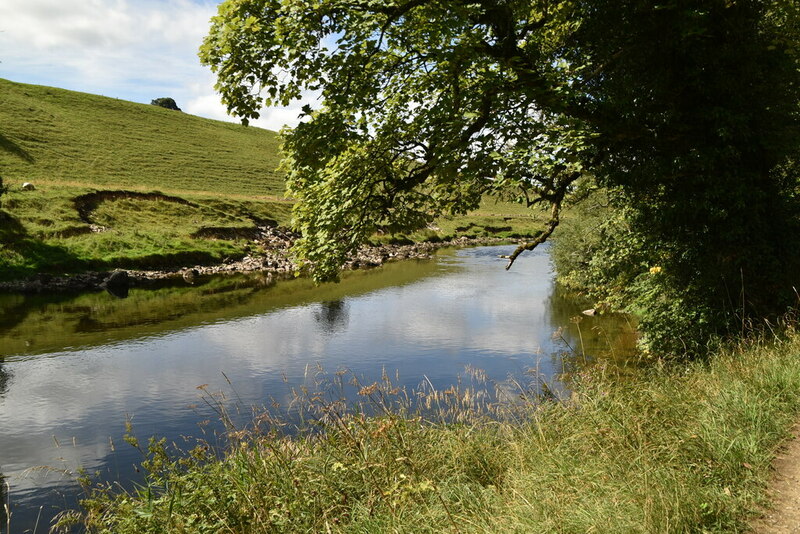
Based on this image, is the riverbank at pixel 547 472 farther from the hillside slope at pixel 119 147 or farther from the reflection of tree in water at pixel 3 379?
the hillside slope at pixel 119 147

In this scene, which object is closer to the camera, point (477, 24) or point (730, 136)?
point (730, 136)

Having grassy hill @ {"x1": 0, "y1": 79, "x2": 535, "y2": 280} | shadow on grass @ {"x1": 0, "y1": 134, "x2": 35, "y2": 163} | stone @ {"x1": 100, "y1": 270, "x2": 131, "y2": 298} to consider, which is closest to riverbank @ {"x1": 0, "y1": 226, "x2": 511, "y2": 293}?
stone @ {"x1": 100, "y1": 270, "x2": 131, "y2": 298}

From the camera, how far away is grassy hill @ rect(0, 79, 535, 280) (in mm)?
36656

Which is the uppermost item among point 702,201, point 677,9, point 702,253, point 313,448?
point 677,9

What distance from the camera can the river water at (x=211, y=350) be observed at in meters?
12.2

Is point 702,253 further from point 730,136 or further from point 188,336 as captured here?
point 188,336

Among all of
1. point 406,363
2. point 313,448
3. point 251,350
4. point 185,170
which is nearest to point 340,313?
point 251,350

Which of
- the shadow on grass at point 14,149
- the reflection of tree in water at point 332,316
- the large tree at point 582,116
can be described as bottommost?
the reflection of tree in water at point 332,316

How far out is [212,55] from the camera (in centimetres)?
980

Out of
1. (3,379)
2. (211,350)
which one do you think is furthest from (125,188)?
(3,379)

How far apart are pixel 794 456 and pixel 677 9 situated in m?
8.46

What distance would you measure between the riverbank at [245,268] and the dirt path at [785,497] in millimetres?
14748

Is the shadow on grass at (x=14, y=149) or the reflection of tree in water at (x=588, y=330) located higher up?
the shadow on grass at (x=14, y=149)

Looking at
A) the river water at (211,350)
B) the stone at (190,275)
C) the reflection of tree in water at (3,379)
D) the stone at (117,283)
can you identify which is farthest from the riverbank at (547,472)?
the stone at (190,275)
